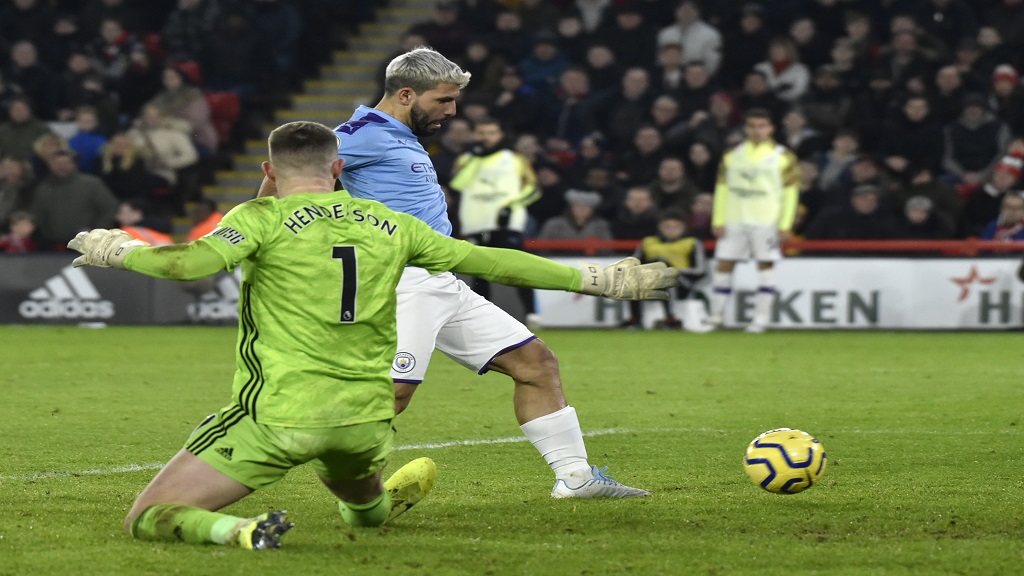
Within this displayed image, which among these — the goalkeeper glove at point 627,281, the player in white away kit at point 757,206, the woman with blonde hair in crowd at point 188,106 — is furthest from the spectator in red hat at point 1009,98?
the goalkeeper glove at point 627,281

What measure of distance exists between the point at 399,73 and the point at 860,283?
35.9ft

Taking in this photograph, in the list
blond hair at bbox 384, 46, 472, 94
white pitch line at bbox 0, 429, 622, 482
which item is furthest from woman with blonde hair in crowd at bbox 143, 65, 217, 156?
blond hair at bbox 384, 46, 472, 94

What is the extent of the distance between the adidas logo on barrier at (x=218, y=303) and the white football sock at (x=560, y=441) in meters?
10.8

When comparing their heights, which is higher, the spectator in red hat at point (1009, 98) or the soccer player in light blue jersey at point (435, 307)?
the spectator in red hat at point (1009, 98)

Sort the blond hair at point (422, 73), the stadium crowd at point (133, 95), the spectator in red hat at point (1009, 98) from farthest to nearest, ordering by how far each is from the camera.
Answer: the stadium crowd at point (133, 95)
the spectator in red hat at point (1009, 98)
the blond hair at point (422, 73)

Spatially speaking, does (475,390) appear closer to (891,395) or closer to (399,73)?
(891,395)

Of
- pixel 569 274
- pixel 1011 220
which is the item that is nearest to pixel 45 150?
pixel 1011 220

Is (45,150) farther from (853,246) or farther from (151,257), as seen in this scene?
(151,257)

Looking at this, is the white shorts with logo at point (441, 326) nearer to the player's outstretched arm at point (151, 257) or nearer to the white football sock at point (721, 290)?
the player's outstretched arm at point (151, 257)

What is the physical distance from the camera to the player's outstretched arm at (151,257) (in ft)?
14.4

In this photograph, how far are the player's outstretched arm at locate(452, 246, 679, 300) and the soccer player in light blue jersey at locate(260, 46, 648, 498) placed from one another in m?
1.00

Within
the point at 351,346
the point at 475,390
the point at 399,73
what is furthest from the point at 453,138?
the point at 351,346

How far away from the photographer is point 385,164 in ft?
19.4

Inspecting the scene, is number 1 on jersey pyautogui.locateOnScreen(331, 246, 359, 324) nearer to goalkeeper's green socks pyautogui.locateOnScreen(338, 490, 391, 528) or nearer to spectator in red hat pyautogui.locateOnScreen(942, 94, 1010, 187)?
goalkeeper's green socks pyautogui.locateOnScreen(338, 490, 391, 528)
